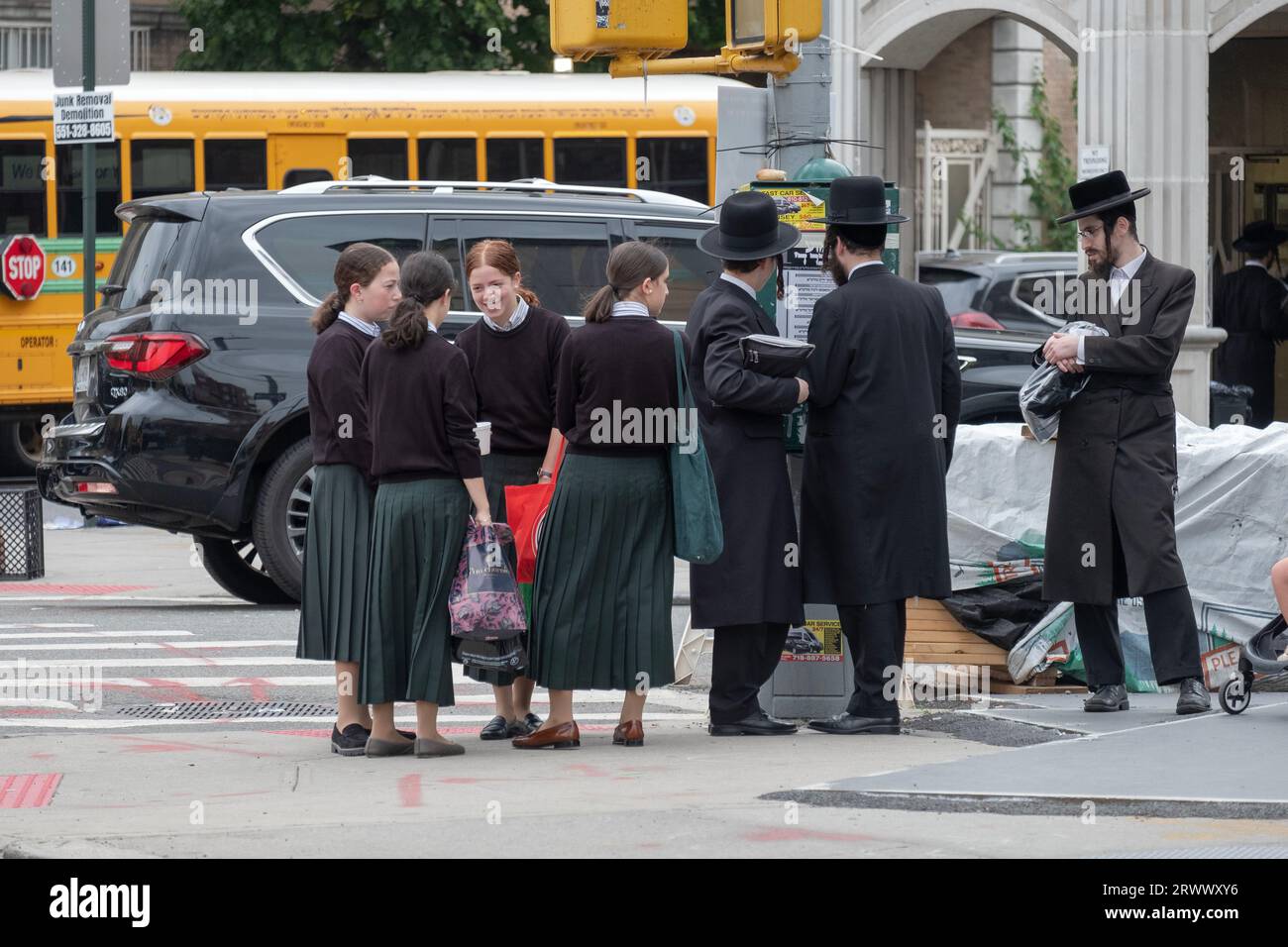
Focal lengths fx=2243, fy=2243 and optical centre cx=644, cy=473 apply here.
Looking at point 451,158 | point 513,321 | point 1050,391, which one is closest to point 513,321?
point 513,321

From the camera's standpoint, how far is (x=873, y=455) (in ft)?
26.7

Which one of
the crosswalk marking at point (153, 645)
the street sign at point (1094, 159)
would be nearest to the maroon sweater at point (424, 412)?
the crosswalk marking at point (153, 645)

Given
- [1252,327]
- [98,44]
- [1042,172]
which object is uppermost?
[1042,172]

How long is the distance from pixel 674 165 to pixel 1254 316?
6963 mm

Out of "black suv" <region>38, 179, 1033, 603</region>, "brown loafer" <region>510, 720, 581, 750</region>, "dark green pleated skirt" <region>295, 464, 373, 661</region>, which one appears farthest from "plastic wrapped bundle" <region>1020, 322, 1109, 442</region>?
"black suv" <region>38, 179, 1033, 603</region>

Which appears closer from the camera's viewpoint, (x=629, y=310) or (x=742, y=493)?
(x=629, y=310)

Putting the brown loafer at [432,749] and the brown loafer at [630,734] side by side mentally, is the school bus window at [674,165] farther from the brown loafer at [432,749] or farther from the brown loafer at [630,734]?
the brown loafer at [432,749]

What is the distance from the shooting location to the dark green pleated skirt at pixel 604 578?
26.3ft

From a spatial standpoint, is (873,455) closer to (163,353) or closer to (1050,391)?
(1050,391)

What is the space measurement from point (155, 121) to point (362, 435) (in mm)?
12866

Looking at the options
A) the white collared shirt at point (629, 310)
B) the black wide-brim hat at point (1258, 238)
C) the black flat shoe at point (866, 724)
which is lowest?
the black flat shoe at point (866, 724)

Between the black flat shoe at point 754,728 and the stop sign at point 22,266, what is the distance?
13136 mm

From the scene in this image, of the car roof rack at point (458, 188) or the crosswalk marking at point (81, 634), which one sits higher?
the car roof rack at point (458, 188)

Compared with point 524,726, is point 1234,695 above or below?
above
